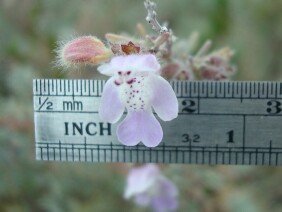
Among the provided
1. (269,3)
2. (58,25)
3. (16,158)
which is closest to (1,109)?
(16,158)

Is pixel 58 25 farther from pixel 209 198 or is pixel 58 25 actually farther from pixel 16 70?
pixel 209 198

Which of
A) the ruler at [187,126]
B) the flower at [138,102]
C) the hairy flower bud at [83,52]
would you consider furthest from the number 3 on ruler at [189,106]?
the hairy flower bud at [83,52]

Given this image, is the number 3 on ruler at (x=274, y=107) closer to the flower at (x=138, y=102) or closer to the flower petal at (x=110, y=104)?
the flower at (x=138, y=102)

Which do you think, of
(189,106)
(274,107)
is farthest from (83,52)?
(274,107)

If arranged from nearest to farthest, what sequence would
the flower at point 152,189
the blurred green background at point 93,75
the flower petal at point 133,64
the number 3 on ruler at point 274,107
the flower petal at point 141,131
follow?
the flower petal at point 133,64
the flower petal at point 141,131
the number 3 on ruler at point 274,107
the flower at point 152,189
the blurred green background at point 93,75

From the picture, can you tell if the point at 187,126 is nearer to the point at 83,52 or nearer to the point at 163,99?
the point at 163,99

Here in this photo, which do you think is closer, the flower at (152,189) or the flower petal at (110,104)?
the flower petal at (110,104)

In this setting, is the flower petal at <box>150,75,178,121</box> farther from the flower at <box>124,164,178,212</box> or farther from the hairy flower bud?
the flower at <box>124,164,178,212</box>
